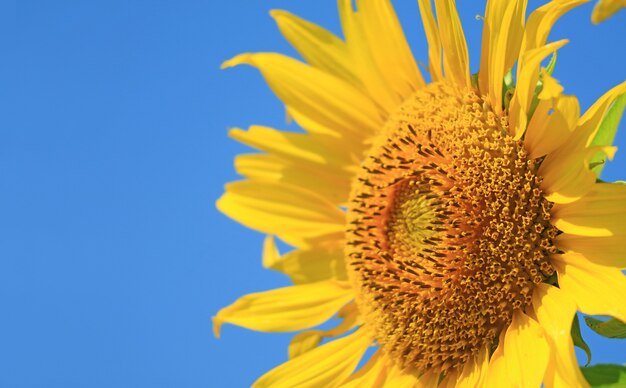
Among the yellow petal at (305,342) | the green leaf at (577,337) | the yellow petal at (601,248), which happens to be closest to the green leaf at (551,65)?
the yellow petal at (601,248)

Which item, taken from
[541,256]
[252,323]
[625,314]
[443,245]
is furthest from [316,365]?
[625,314]

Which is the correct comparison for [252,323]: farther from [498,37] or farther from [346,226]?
[498,37]

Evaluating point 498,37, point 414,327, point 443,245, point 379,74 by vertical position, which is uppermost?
point 379,74

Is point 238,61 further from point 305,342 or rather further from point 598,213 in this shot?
point 598,213

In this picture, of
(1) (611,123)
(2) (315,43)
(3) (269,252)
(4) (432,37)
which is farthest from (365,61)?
(1) (611,123)

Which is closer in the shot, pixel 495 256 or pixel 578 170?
pixel 578 170

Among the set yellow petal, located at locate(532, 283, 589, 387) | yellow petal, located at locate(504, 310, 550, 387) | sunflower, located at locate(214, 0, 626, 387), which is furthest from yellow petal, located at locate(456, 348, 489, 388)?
yellow petal, located at locate(532, 283, 589, 387)
